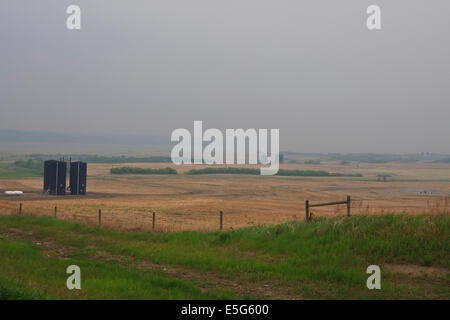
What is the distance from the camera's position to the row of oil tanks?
5069cm

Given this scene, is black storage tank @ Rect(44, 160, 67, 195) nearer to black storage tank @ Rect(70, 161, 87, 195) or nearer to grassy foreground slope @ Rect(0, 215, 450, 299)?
black storage tank @ Rect(70, 161, 87, 195)

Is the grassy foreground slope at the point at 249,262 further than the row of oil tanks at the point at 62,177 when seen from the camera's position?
No

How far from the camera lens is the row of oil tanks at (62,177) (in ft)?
166

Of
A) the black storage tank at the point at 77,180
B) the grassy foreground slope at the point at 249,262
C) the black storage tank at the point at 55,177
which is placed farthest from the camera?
the black storage tank at the point at 77,180

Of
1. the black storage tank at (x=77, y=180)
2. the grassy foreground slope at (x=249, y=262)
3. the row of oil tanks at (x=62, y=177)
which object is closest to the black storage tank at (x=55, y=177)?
the row of oil tanks at (x=62, y=177)

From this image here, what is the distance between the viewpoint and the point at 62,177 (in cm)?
5138

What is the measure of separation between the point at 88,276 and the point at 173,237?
6.40 metres

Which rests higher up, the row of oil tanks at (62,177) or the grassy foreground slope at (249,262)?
the row of oil tanks at (62,177)

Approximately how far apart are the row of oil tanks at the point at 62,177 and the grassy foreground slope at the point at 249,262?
3363cm

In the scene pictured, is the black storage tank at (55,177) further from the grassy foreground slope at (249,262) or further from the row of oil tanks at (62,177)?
the grassy foreground slope at (249,262)

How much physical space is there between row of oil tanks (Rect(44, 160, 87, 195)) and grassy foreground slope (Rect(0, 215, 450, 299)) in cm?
3363

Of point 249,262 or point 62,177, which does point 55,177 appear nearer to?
point 62,177

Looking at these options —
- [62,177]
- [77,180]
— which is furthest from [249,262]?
[62,177]
